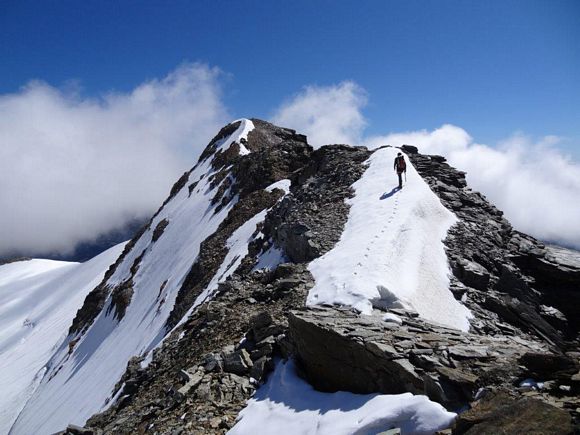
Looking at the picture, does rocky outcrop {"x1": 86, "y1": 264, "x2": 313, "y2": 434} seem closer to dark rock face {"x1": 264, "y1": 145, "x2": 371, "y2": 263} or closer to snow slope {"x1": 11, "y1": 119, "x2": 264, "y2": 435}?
dark rock face {"x1": 264, "y1": 145, "x2": 371, "y2": 263}

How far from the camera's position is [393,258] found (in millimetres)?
16656

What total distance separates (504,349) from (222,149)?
2379 inches

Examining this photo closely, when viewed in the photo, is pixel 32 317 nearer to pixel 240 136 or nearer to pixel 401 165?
pixel 240 136

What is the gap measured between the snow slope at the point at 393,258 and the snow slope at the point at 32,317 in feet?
150

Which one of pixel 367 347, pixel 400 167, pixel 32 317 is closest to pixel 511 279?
pixel 400 167

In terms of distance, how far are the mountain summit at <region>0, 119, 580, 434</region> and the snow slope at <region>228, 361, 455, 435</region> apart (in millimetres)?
37

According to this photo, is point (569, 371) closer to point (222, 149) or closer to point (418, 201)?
point (418, 201)

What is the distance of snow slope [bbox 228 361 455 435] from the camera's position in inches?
272

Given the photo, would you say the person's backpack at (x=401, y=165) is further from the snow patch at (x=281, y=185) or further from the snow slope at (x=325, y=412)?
the snow slope at (x=325, y=412)

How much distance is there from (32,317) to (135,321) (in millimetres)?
62335

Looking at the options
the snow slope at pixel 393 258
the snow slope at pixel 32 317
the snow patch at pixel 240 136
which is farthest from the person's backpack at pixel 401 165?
the snow slope at pixel 32 317

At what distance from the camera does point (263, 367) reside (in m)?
10.5

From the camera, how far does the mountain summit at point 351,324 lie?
7.46m

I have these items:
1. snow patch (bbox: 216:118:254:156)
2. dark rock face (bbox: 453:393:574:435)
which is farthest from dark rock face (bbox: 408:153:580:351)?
snow patch (bbox: 216:118:254:156)
